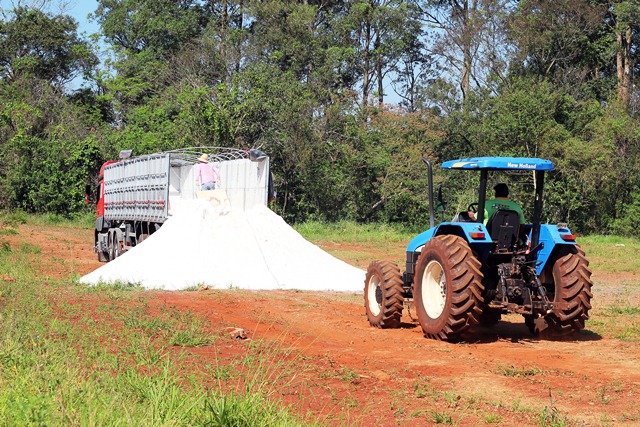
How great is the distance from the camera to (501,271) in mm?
Answer: 10031

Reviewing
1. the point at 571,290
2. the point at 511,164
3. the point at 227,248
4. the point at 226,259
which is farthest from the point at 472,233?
the point at 227,248

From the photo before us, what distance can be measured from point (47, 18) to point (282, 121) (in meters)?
18.0

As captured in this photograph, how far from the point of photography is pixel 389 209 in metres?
38.3

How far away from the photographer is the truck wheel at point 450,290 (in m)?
9.54

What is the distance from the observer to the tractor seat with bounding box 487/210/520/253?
33.4ft

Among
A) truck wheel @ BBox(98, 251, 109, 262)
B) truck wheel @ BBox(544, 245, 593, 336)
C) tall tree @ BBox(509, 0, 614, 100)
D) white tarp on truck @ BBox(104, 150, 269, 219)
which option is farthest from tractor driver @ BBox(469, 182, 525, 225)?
tall tree @ BBox(509, 0, 614, 100)

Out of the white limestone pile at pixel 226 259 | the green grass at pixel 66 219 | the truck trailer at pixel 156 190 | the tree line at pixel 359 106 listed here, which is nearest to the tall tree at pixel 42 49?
the tree line at pixel 359 106

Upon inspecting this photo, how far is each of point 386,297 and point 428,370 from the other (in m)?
3.02

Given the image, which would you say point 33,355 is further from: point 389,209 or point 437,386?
point 389,209

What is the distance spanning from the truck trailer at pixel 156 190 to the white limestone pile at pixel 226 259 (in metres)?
1.20

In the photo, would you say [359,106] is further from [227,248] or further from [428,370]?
[428,370]

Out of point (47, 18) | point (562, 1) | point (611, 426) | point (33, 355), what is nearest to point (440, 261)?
point (611, 426)

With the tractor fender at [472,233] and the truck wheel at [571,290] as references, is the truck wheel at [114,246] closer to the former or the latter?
the tractor fender at [472,233]

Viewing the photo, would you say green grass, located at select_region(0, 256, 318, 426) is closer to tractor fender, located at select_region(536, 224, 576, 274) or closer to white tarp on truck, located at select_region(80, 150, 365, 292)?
white tarp on truck, located at select_region(80, 150, 365, 292)
